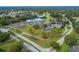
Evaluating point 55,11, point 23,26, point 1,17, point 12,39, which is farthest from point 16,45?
point 55,11

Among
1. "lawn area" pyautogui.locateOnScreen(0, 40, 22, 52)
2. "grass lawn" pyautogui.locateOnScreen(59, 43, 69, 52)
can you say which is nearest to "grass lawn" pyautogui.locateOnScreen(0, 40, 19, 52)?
"lawn area" pyautogui.locateOnScreen(0, 40, 22, 52)

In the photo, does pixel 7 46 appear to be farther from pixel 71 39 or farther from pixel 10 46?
pixel 71 39

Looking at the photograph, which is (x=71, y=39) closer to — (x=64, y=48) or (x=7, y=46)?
(x=64, y=48)

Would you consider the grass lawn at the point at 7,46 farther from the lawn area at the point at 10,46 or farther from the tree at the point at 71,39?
the tree at the point at 71,39

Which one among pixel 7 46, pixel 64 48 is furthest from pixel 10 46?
pixel 64 48

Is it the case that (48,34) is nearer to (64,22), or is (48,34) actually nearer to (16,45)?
(64,22)

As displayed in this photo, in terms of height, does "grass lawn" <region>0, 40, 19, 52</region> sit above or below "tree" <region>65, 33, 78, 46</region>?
below

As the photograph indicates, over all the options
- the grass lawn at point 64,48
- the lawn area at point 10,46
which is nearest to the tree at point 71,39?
the grass lawn at point 64,48

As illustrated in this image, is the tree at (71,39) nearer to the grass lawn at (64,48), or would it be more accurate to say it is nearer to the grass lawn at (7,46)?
the grass lawn at (64,48)

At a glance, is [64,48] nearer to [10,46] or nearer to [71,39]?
[71,39]

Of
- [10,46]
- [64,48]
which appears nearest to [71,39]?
[64,48]

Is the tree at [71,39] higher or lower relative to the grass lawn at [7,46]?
higher

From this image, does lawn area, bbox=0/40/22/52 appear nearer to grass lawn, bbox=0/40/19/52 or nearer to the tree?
grass lawn, bbox=0/40/19/52
